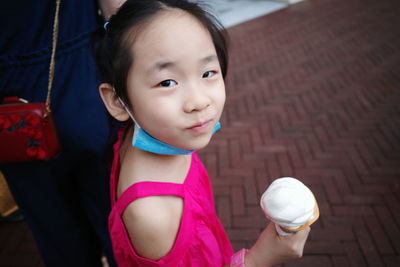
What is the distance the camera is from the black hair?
3.22ft

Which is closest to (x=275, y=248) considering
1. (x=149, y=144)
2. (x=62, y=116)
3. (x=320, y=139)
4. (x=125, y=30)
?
(x=149, y=144)

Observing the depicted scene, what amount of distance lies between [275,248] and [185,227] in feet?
0.93

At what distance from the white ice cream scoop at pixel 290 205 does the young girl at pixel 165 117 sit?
0.31ft

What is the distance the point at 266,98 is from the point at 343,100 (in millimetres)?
924

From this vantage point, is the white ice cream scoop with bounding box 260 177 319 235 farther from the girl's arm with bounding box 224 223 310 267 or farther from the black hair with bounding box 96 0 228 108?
the black hair with bounding box 96 0 228 108

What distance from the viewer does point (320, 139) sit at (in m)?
3.48

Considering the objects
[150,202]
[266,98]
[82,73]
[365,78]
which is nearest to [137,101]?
[150,202]

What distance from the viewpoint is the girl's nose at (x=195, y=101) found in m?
0.93

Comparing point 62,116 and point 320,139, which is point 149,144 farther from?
point 320,139

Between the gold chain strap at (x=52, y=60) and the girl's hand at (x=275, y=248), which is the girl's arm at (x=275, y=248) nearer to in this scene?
the girl's hand at (x=275, y=248)

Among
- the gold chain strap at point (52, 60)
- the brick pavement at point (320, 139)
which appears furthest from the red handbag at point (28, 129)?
the brick pavement at point (320, 139)

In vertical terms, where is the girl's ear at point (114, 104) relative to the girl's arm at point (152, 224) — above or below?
above

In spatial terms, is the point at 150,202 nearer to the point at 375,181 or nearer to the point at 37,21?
the point at 37,21

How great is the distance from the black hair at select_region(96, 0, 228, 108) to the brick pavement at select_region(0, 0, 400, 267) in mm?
1825
